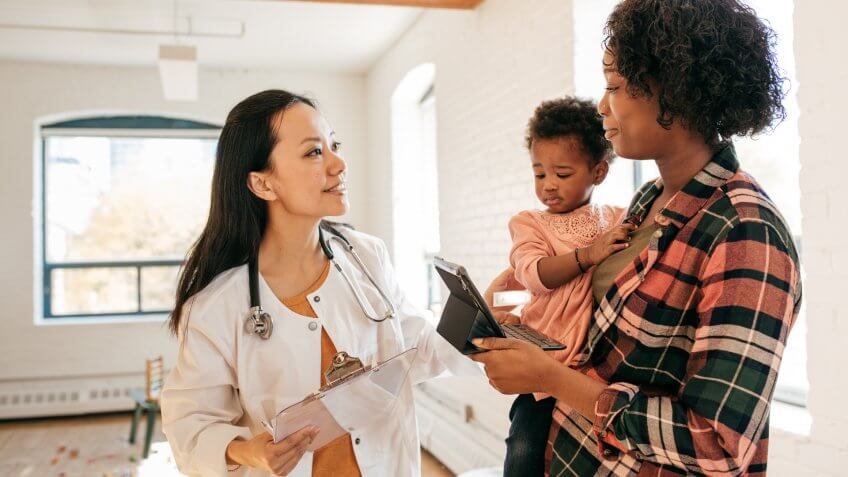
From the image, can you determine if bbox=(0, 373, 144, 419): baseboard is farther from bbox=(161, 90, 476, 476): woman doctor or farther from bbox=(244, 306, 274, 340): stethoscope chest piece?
bbox=(244, 306, 274, 340): stethoscope chest piece

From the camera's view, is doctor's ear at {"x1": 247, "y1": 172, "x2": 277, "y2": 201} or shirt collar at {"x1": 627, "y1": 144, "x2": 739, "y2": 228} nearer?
shirt collar at {"x1": 627, "y1": 144, "x2": 739, "y2": 228}

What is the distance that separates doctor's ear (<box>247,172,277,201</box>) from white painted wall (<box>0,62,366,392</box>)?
5012 mm

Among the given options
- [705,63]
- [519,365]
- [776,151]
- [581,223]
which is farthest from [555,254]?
[776,151]

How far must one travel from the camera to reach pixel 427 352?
→ 2.07 m

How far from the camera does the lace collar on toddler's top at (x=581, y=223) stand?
1716 mm

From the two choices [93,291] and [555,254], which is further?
[93,291]

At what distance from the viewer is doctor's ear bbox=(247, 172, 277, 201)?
194 cm

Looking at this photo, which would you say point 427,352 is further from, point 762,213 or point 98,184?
point 98,184

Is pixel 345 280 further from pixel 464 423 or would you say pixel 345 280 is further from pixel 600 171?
pixel 464 423

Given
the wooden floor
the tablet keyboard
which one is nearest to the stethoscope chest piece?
the tablet keyboard

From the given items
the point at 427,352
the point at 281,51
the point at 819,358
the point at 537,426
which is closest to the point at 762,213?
the point at 537,426

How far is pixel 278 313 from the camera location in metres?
1.82

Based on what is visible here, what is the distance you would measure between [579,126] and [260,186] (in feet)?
2.84

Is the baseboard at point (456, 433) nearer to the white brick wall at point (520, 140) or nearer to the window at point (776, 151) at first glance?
the white brick wall at point (520, 140)
